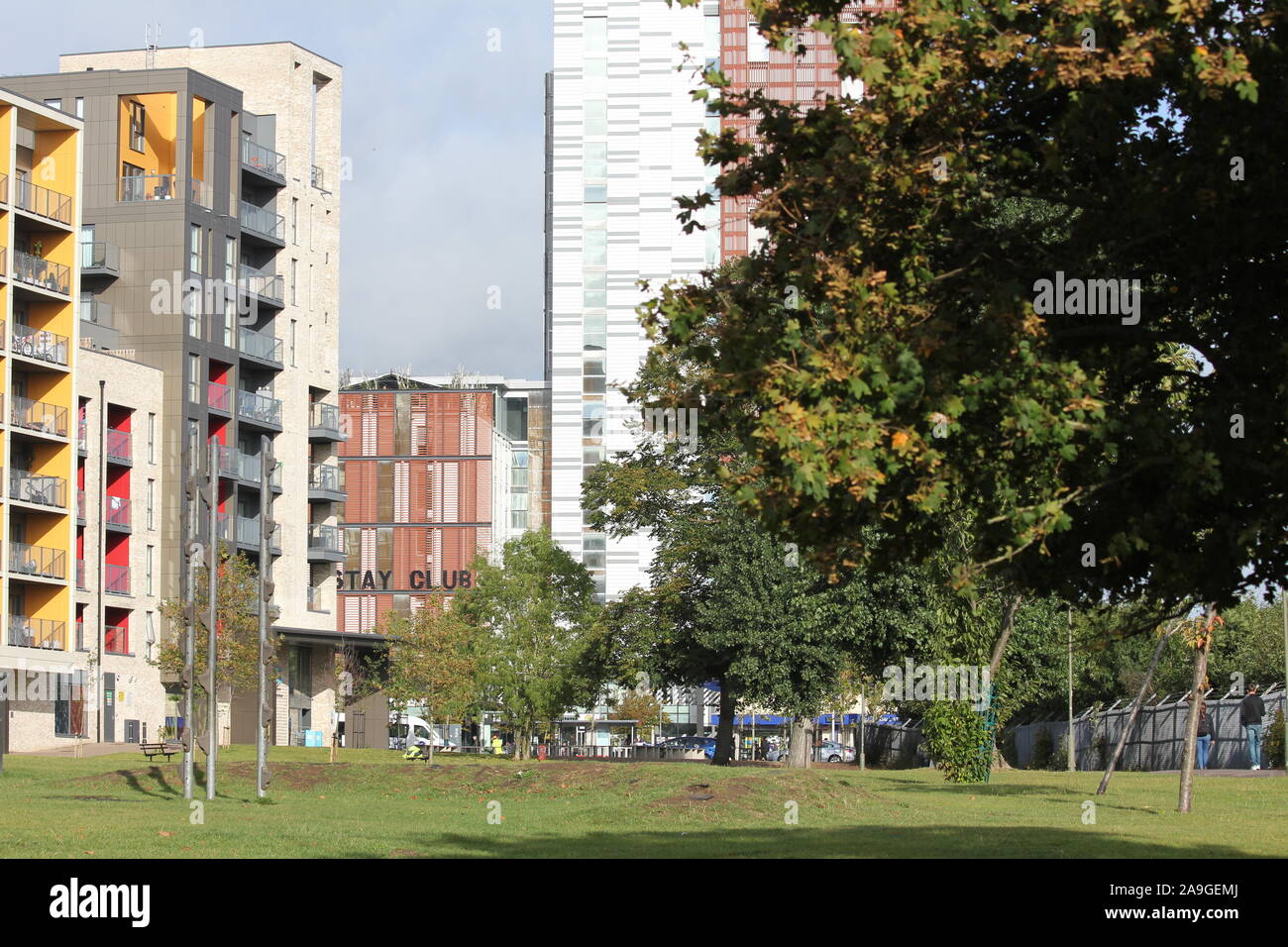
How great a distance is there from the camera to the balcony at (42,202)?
210 ft

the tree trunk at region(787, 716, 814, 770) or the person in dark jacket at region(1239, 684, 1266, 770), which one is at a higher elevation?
the person in dark jacket at region(1239, 684, 1266, 770)

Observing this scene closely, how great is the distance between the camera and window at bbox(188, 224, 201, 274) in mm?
78562

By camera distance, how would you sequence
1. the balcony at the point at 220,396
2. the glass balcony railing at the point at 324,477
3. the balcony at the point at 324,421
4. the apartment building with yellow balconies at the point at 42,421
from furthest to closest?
1. the glass balcony railing at the point at 324,477
2. the balcony at the point at 324,421
3. the balcony at the point at 220,396
4. the apartment building with yellow balconies at the point at 42,421

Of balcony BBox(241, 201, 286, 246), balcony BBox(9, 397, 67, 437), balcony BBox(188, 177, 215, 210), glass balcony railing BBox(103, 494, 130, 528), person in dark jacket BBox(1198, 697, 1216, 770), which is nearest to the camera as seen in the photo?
person in dark jacket BBox(1198, 697, 1216, 770)

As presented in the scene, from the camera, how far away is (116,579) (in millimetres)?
74312

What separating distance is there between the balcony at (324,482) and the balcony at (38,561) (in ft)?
82.2

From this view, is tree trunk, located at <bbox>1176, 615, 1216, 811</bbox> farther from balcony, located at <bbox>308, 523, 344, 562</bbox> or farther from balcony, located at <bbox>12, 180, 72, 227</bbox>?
balcony, located at <bbox>308, 523, 344, 562</bbox>

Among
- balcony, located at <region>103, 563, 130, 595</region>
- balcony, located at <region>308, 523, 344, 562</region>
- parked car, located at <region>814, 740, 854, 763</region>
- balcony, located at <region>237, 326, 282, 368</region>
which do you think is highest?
balcony, located at <region>237, 326, 282, 368</region>

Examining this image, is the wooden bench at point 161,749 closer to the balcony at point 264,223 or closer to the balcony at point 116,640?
the balcony at point 116,640

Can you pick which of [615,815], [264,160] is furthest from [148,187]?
[615,815]

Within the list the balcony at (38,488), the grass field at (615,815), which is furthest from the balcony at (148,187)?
the grass field at (615,815)

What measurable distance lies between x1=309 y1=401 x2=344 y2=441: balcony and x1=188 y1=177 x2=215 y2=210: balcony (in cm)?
1391

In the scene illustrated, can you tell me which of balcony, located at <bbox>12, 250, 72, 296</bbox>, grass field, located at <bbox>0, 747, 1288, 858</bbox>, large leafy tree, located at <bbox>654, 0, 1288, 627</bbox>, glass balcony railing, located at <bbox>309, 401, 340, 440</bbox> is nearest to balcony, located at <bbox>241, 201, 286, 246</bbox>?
glass balcony railing, located at <bbox>309, 401, 340, 440</bbox>

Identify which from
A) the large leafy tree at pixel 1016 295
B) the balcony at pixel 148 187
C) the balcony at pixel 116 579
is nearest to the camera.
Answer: the large leafy tree at pixel 1016 295
